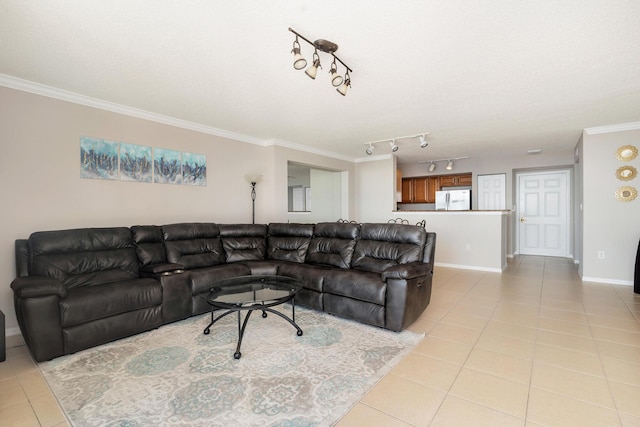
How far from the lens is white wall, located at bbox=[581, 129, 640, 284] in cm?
423

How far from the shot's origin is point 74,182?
3.16 m

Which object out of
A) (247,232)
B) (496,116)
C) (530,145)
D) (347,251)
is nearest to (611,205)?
(530,145)

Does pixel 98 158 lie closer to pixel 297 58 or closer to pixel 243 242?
pixel 243 242

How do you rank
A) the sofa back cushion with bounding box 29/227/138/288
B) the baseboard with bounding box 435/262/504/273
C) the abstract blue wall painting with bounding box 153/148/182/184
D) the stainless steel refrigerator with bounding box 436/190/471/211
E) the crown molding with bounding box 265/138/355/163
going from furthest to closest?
1. the stainless steel refrigerator with bounding box 436/190/471/211
2. the baseboard with bounding box 435/262/504/273
3. the crown molding with bounding box 265/138/355/163
4. the abstract blue wall painting with bounding box 153/148/182/184
5. the sofa back cushion with bounding box 29/227/138/288

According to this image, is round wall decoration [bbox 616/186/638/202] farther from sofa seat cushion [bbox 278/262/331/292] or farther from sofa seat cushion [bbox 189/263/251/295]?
sofa seat cushion [bbox 189/263/251/295]

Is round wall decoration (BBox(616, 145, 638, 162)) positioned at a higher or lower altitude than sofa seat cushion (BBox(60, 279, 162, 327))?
higher

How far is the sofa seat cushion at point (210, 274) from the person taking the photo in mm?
3148

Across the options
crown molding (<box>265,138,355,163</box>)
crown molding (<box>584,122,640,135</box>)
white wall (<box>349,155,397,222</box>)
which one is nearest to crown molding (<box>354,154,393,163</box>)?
white wall (<box>349,155,397,222</box>)

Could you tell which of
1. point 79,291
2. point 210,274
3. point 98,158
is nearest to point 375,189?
point 210,274

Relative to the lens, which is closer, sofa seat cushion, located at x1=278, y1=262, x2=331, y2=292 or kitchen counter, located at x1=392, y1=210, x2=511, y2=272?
sofa seat cushion, located at x1=278, y1=262, x2=331, y2=292

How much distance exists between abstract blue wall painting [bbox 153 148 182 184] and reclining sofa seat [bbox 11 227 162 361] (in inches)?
35.6

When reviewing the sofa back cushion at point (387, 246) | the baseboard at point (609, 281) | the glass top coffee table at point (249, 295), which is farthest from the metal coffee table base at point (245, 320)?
the baseboard at point (609, 281)

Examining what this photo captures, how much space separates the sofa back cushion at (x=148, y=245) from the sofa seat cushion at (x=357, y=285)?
74.9 inches

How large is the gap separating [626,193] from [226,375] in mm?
5686
